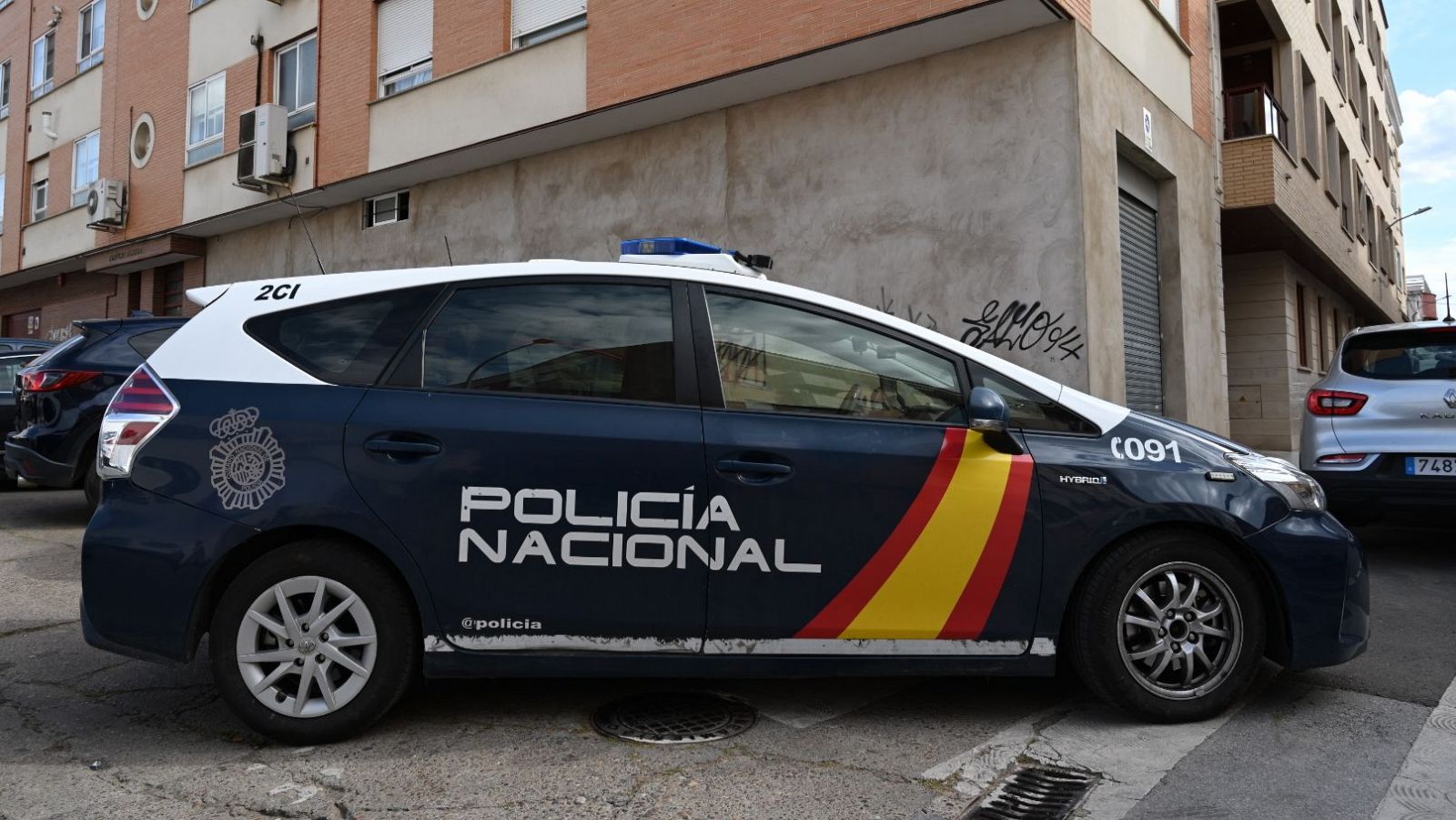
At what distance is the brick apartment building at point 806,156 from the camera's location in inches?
354

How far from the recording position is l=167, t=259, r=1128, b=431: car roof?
326cm

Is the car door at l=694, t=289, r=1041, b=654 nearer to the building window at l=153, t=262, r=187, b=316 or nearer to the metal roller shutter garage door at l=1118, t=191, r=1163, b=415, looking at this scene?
the metal roller shutter garage door at l=1118, t=191, r=1163, b=415

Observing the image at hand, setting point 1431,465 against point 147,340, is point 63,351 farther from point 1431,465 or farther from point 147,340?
point 1431,465

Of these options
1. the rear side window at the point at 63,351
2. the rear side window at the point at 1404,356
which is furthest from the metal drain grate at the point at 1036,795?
the rear side window at the point at 63,351

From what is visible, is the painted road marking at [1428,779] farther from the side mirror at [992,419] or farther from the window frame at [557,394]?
the window frame at [557,394]

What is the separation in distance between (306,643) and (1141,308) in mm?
10087

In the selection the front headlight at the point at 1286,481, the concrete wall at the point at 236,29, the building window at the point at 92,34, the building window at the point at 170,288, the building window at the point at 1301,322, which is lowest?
the front headlight at the point at 1286,481

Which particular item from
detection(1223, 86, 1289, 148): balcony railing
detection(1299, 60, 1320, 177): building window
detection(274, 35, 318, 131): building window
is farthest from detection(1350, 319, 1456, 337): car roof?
detection(274, 35, 318, 131): building window

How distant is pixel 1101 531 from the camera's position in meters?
3.24

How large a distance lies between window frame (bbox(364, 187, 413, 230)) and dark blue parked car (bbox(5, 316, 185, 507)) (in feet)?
25.3

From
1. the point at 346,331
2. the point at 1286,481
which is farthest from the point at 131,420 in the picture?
the point at 1286,481

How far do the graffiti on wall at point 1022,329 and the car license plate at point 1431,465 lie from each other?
9.59ft

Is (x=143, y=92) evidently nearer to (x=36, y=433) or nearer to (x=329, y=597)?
(x=36, y=433)

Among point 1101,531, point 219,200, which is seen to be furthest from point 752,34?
point 219,200
